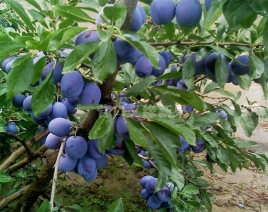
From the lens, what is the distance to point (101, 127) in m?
0.58

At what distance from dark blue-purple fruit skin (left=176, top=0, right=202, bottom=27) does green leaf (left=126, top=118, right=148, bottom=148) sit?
0.20 metres

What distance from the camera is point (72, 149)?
0.73 metres

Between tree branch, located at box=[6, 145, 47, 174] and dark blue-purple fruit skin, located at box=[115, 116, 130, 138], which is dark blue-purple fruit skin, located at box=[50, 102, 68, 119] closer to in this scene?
dark blue-purple fruit skin, located at box=[115, 116, 130, 138]

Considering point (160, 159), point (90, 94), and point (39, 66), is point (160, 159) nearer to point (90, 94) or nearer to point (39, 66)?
point (90, 94)

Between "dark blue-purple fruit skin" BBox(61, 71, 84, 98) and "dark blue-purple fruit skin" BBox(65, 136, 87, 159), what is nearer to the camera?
"dark blue-purple fruit skin" BBox(61, 71, 84, 98)

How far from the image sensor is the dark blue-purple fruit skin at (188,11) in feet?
1.91

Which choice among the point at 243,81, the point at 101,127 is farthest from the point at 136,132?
the point at 243,81

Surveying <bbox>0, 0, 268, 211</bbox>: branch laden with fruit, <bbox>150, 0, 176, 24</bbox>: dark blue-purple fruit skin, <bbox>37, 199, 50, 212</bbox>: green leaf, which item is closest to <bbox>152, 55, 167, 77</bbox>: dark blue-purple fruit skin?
<bbox>0, 0, 268, 211</bbox>: branch laden with fruit

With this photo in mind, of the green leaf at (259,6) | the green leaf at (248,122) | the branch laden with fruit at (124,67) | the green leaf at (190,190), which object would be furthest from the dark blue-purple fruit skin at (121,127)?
the green leaf at (248,122)

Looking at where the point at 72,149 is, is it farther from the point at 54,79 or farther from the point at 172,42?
the point at 172,42

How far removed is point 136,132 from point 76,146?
0.22 meters

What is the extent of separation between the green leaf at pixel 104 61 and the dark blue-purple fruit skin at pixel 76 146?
0.89ft

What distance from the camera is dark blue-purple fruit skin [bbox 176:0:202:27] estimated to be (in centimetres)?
58

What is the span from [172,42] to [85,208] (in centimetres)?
119
